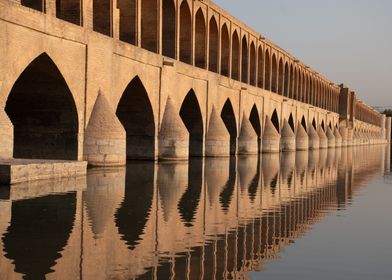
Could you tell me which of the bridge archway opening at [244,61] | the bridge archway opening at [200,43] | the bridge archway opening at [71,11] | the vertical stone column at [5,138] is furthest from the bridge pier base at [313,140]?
the vertical stone column at [5,138]

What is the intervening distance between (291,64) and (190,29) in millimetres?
22227

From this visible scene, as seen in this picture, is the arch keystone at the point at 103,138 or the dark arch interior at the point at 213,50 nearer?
the arch keystone at the point at 103,138

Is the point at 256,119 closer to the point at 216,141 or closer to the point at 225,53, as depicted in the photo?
the point at 225,53

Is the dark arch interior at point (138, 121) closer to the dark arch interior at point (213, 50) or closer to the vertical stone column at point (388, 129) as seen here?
the dark arch interior at point (213, 50)

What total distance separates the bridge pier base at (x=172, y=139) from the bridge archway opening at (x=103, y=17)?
4096 millimetres

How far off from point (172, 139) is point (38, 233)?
14.9 metres

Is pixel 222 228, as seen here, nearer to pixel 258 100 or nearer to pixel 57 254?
pixel 57 254

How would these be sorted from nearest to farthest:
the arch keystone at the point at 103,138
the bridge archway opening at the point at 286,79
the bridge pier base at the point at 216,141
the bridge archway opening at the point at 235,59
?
the arch keystone at the point at 103,138 < the bridge pier base at the point at 216,141 < the bridge archway opening at the point at 235,59 < the bridge archway opening at the point at 286,79

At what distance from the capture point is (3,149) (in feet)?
41.0

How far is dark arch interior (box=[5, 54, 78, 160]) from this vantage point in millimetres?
16422

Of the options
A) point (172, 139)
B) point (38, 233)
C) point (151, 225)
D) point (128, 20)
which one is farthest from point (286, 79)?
point (38, 233)

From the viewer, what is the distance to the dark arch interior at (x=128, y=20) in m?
20.8

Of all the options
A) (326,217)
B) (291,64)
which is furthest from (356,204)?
(291,64)

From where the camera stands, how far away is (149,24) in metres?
22.4
